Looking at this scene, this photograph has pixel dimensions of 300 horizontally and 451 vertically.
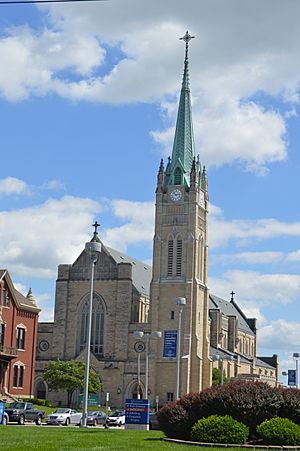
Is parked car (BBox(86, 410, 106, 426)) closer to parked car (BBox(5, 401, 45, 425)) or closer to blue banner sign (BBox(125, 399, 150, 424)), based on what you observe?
parked car (BBox(5, 401, 45, 425))

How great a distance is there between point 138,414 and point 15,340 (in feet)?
110

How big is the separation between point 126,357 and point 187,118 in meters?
34.0

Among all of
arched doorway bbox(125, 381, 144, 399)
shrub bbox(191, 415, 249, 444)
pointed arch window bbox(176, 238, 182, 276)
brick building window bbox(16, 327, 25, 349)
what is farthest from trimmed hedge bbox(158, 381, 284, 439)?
pointed arch window bbox(176, 238, 182, 276)

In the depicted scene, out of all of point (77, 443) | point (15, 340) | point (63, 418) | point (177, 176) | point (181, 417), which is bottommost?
point (63, 418)

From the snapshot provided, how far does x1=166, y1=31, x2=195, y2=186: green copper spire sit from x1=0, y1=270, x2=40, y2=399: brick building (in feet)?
142

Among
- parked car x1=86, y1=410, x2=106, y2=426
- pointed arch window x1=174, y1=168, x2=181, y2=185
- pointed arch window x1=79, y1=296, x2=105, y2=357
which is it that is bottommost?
parked car x1=86, y1=410, x2=106, y2=426

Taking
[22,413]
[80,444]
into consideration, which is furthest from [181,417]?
[22,413]

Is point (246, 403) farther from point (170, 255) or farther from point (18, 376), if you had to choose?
point (170, 255)

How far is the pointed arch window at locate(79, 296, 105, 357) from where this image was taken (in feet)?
343

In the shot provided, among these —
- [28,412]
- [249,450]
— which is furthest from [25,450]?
[28,412]

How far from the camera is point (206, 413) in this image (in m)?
28.0

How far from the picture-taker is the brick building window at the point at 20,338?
68.9m

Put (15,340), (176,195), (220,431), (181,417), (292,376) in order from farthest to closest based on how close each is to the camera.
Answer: (176,195), (292,376), (15,340), (181,417), (220,431)

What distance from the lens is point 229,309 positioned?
160250mm
